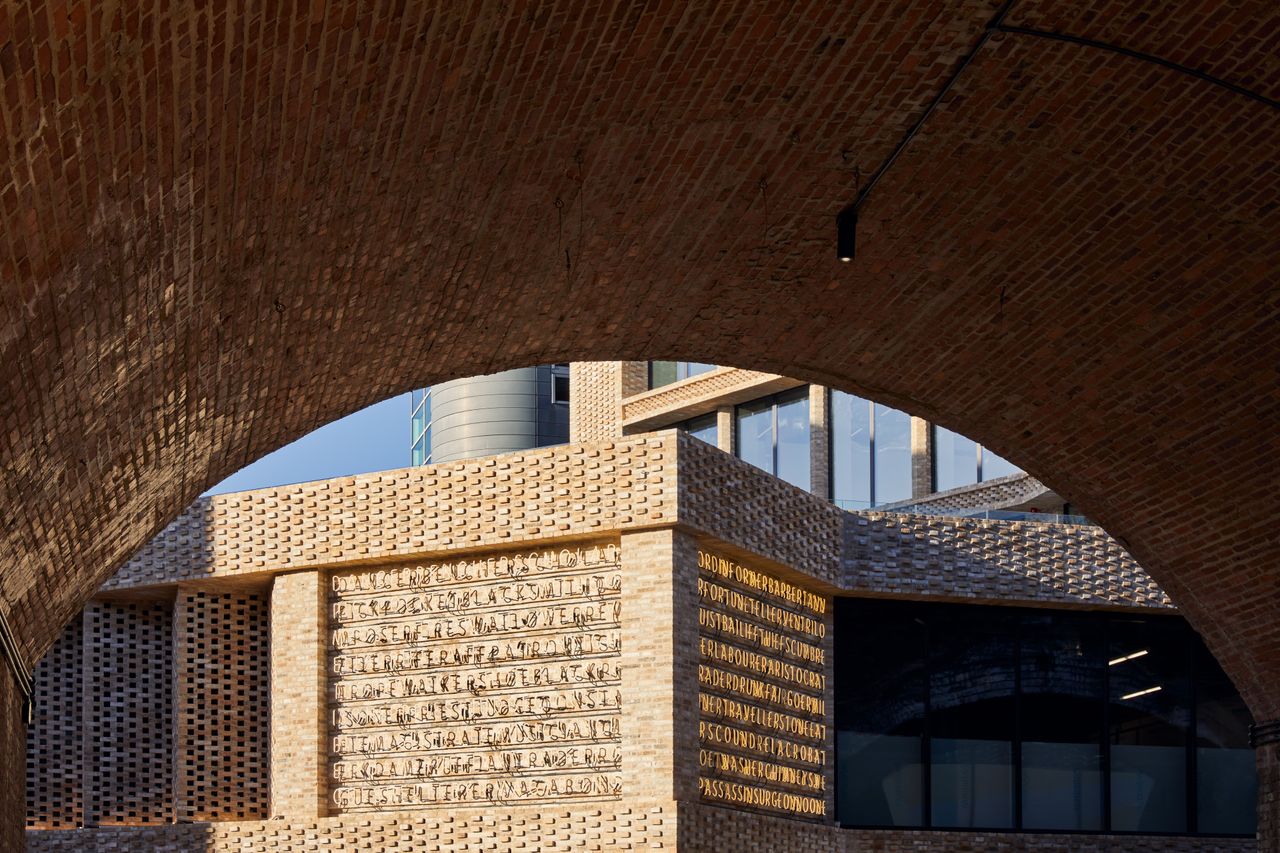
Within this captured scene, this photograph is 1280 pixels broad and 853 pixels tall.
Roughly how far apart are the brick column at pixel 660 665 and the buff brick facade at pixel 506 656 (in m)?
0.04

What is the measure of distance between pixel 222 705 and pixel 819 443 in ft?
50.8

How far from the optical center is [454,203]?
908 centimetres

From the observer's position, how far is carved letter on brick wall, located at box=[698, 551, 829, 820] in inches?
963

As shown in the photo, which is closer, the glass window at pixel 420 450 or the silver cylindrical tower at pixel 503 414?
the silver cylindrical tower at pixel 503 414

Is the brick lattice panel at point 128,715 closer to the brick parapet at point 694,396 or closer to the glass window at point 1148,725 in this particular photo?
the glass window at point 1148,725

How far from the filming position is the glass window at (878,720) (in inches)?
1079

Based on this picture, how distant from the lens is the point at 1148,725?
28.5 meters

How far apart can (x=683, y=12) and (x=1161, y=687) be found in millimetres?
22659

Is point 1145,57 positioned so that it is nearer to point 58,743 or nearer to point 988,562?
point 988,562

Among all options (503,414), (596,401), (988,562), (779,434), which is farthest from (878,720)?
(503,414)

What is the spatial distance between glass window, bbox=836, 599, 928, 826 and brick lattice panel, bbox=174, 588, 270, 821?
321 inches

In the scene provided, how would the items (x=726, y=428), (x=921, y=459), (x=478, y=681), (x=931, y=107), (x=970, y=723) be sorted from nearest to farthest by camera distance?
(x=931, y=107), (x=478, y=681), (x=970, y=723), (x=921, y=459), (x=726, y=428)

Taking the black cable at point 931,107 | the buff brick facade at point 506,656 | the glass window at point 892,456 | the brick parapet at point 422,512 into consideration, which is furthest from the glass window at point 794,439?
the black cable at point 931,107

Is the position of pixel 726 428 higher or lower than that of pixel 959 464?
higher
